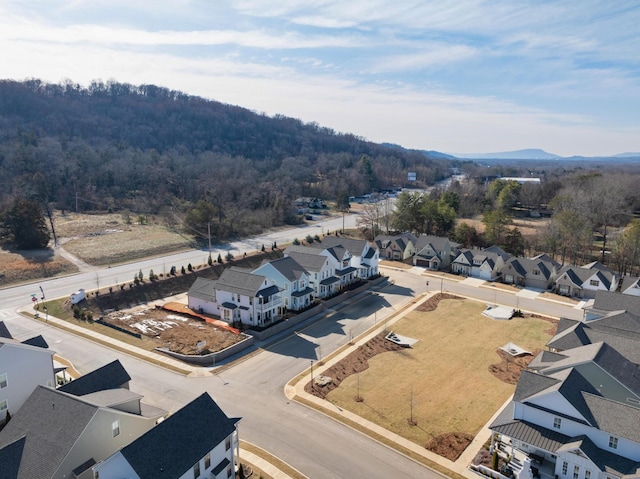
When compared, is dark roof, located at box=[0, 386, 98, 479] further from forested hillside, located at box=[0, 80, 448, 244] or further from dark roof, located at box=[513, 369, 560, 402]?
forested hillside, located at box=[0, 80, 448, 244]

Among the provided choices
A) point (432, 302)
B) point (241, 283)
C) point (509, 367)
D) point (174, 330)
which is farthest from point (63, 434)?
point (432, 302)

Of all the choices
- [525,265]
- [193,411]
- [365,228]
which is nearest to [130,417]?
[193,411]

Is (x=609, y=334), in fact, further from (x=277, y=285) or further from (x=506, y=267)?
(x=277, y=285)

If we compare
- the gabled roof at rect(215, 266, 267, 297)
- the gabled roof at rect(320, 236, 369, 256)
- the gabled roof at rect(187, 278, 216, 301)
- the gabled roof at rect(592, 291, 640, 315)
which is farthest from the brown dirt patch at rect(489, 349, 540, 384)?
the gabled roof at rect(187, 278, 216, 301)

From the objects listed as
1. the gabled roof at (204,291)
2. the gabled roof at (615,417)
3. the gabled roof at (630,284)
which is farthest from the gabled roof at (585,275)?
the gabled roof at (204,291)

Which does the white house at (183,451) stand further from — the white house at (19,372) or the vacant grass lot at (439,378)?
the white house at (19,372)
